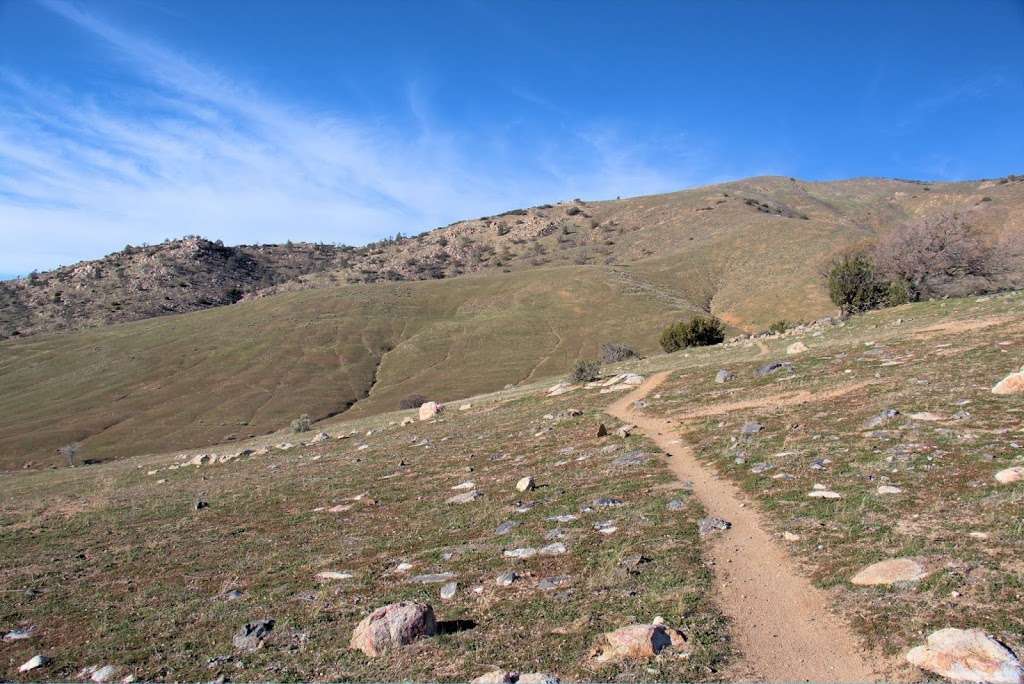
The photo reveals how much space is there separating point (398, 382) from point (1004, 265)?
69.0 metres

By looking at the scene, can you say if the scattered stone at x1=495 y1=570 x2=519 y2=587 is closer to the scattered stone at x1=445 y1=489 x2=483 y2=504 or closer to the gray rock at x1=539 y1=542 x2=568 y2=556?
the gray rock at x1=539 y1=542 x2=568 y2=556

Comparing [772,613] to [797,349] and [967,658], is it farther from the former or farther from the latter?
[797,349]

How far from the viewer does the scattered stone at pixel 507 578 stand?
32.1ft

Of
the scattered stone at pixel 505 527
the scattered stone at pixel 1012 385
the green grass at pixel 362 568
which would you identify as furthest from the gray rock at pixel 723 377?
the scattered stone at pixel 505 527

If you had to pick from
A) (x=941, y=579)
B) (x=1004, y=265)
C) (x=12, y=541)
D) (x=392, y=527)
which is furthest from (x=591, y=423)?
(x=1004, y=265)

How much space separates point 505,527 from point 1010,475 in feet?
29.8

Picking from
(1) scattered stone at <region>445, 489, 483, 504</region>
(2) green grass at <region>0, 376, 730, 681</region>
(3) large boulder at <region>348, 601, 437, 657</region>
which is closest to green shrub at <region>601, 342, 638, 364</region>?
(2) green grass at <region>0, 376, 730, 681</region>

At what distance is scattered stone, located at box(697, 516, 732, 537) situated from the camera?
11.0 metres

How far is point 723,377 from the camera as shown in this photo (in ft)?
90.1

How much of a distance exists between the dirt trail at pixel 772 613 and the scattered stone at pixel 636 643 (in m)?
0.78

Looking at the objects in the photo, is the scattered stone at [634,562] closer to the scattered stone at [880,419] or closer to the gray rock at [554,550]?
the gray rock at [554,550]

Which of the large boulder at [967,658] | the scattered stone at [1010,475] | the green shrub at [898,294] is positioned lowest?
the large boulder at [967,658]

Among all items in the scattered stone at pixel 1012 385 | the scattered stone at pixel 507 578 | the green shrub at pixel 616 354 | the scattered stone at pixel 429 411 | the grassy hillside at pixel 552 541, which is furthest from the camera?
the green shrub at pixel 616 354

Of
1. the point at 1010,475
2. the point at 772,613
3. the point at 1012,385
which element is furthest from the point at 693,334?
the point at 772,613
